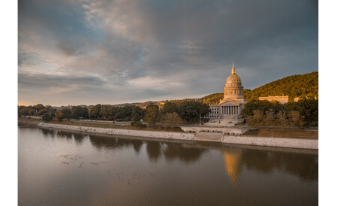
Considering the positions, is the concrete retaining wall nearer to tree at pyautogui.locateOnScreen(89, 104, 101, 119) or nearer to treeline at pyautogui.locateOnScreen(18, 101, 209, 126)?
treeline at pyautogui.locateOnScreen(18, 101, 209, 126)

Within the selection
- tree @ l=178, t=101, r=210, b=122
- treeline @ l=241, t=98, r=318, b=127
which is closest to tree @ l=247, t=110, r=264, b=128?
treeline @ l=241, t=98, r=318, b=127

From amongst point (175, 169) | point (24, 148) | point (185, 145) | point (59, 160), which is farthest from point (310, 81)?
point (24, 148)

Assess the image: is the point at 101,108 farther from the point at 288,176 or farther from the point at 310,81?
the point at 310,81

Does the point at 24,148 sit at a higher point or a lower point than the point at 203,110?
lower

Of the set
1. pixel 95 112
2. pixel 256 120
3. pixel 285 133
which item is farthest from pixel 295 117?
pixel 95 112

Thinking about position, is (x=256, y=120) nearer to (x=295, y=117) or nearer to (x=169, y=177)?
(x=295, y=117)

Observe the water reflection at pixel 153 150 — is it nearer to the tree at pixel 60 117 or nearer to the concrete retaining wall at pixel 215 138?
the concrete retaining wall at pixel 215 138
